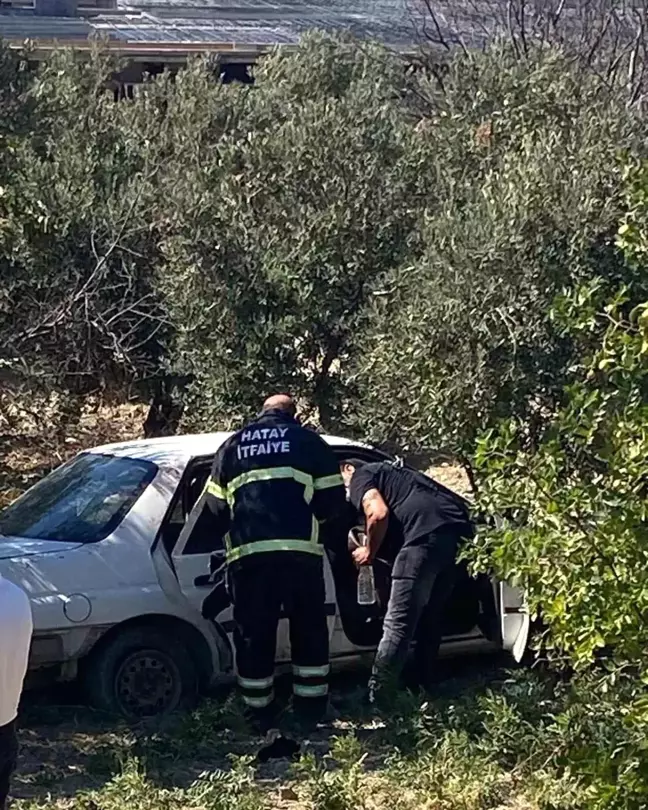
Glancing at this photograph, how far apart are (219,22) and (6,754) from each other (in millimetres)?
40545

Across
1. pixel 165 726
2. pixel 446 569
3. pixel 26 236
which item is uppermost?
pixel 26 236

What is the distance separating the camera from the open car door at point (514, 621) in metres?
6.95

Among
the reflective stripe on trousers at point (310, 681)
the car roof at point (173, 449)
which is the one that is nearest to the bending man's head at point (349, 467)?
the car roof at point (173, 449)

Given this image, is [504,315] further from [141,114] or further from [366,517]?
[141,114]

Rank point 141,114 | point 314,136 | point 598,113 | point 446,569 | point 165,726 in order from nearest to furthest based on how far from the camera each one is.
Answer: point 165,726
point 446,569
point 598,113
point 314,136
point 141,114

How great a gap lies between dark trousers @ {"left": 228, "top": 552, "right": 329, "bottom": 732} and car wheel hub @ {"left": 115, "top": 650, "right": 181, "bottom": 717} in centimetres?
48

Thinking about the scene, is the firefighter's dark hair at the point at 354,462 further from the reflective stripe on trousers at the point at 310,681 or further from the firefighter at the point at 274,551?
the reflective stripe on trousers at the point at 310,681

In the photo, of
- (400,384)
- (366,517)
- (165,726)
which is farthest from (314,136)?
(165,726)

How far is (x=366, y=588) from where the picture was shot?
714 cm

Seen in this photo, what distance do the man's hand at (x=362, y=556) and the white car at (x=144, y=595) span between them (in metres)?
0.09

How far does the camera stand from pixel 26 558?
6656 millimetres

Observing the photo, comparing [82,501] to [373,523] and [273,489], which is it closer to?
[273,489]

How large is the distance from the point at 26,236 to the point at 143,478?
5609 mm

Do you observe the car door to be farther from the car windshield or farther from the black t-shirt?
the black t-shirt
